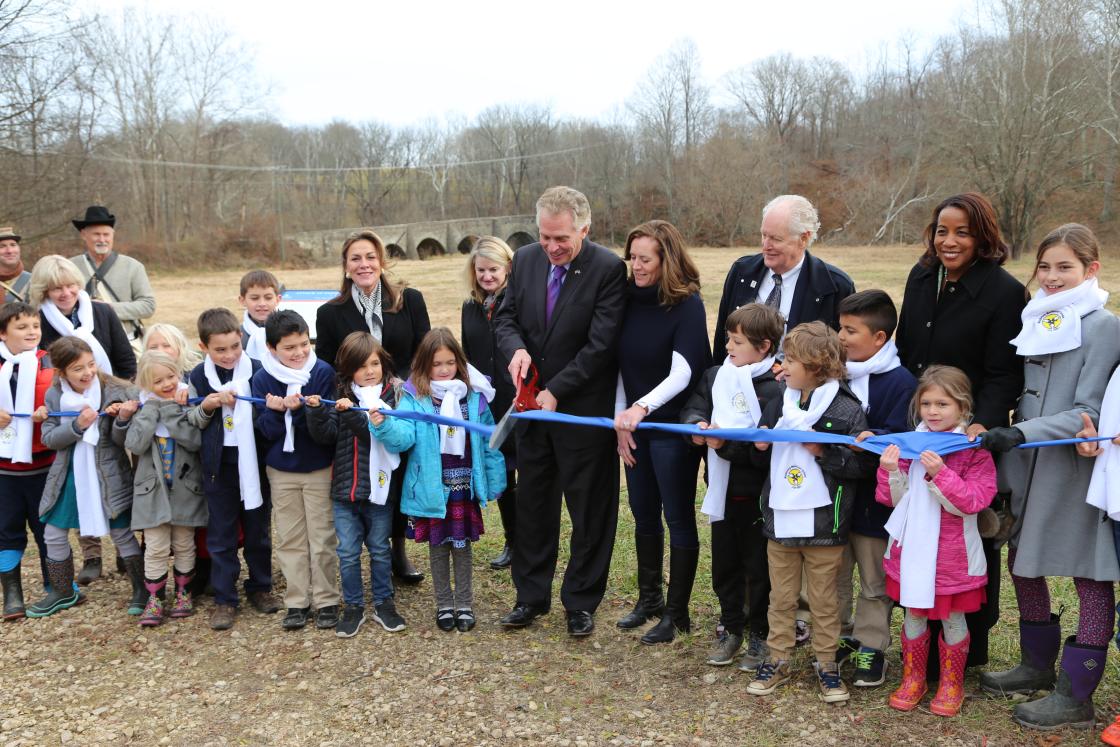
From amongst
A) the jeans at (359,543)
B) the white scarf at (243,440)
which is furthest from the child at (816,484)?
the white scarf at (243,440)

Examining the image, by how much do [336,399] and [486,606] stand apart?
1596mm

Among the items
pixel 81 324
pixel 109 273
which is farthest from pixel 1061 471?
pixel 109 273

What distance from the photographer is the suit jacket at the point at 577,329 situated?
459cm

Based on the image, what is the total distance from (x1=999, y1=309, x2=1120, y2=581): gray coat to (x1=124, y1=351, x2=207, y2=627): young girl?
4383 mm

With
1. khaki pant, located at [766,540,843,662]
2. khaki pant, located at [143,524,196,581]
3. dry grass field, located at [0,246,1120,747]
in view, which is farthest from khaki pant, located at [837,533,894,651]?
khaki pant, located at [143,524,196,581]

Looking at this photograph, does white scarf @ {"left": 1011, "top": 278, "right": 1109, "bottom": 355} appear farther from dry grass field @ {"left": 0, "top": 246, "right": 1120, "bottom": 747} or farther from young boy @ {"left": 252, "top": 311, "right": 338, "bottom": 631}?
young boy @ {"left": 252, "top": 311, "right": 338, "bottom": 631}

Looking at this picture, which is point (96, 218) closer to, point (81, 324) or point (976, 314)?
point (81, 324)

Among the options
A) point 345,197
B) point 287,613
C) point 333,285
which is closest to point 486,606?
point 287,613

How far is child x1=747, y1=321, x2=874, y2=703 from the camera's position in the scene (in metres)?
3.91

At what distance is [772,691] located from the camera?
162 inches

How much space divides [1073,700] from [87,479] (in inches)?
212

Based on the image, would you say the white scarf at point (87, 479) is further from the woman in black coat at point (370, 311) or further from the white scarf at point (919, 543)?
the white scarf at point (919, 543)

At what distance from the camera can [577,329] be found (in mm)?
4645

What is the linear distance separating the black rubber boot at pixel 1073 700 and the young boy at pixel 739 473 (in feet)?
3.97
